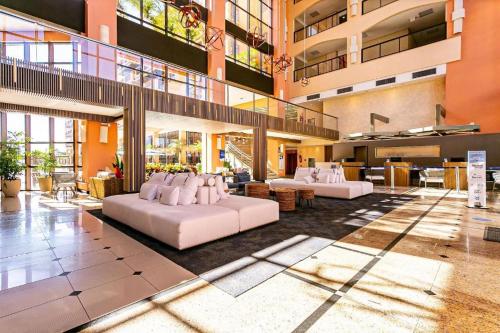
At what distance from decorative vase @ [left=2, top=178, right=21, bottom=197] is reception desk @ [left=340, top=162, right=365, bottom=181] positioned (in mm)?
14913

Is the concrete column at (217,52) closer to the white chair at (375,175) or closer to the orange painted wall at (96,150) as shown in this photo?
the orange painted wall at (96,150)

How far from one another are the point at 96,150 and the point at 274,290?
10360 mm

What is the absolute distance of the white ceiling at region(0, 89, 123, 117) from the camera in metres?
6.44

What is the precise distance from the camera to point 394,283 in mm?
2570

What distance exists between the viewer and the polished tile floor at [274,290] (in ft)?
→ 6.42

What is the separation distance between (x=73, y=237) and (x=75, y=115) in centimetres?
658

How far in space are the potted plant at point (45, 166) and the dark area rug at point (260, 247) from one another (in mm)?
6596

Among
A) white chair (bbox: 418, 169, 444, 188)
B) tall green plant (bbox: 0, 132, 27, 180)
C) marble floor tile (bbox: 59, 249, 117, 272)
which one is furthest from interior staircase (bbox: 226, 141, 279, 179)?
marble floor tile (bbox: 59, 249, 117, 272)

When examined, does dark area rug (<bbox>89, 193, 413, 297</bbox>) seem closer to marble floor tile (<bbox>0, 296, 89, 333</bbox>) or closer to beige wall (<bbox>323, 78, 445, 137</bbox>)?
marble floor tile (<bbox>0, 296, 89, 333</bbox>)

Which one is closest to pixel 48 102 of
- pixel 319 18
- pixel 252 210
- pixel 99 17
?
pixel 99 17

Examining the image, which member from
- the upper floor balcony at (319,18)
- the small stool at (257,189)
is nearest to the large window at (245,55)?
the upper floor balcony at (319,18)

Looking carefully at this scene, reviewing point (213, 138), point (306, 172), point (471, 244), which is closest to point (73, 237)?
point (471, 244)

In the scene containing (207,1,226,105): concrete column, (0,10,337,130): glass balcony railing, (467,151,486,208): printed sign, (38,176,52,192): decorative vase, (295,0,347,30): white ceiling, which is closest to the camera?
(0,10,337,130): glass balcony railing

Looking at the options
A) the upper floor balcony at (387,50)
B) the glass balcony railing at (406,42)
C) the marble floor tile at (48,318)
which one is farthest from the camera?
the glass balcony railing at (406,42)
